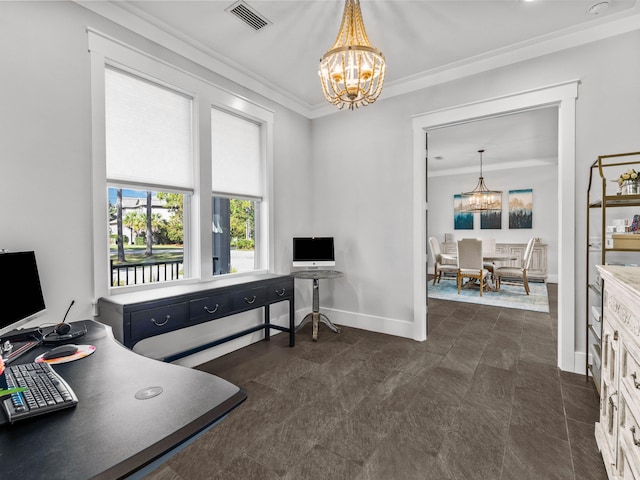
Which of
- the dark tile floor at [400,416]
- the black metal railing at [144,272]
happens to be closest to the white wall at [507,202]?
the dark tile floor at [400,416]

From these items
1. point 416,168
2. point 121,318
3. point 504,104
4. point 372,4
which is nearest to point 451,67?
point 504,104

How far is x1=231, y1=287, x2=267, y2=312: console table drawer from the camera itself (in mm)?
2916

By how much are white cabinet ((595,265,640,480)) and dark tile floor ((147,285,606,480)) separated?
0.27 meters

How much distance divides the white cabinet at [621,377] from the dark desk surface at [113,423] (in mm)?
1487

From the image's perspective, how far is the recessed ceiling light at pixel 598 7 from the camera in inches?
94.9

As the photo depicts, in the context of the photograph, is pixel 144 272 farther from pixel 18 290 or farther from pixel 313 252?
pixel 313 252

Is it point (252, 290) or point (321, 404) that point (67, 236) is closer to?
point (252, 290)

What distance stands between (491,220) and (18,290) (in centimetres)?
889

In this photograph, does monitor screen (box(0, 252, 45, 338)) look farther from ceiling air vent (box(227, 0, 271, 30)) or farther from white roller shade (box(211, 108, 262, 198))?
ceiling air vent (box(227, 0, 271, 30))

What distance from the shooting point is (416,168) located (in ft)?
12.0

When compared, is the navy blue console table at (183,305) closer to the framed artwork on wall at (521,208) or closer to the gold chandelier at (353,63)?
the gold chandelier at (353,63)

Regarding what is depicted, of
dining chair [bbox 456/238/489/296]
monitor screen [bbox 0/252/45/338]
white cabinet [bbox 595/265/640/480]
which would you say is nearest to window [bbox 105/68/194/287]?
monitor screen [bbox 0/252/45/338]

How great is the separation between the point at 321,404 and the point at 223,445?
0.73 metres

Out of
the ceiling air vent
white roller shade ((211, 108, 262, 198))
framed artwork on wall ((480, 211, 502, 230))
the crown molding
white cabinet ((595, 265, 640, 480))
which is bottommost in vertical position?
white cabinet ((595, 265, 640, 480))
